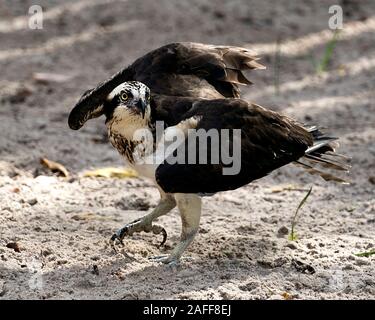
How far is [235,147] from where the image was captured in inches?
188

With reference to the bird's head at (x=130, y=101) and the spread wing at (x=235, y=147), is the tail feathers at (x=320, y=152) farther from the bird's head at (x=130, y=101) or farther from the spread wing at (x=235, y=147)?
the bird's head at (x=130, y=101)

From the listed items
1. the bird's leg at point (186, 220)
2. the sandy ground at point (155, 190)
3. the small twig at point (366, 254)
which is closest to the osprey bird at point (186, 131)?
the bird's leg at point (186, 220)

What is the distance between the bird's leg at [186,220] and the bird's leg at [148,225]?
0.28 m

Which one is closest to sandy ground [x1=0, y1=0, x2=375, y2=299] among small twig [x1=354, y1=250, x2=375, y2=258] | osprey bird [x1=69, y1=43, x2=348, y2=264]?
small twig [x1=354, y1=250, x2=375, y2=258]

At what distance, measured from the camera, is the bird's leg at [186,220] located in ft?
15.9

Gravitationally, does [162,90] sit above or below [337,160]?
above

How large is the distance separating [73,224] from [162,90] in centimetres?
102

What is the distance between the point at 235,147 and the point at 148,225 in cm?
79

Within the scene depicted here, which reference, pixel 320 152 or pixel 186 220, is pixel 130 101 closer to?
pixel 186 220

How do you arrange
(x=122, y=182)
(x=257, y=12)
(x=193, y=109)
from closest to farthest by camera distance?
(x=193, y=109) → (x=122, y=182) → (x=257, y=12)

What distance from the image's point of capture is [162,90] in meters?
5.28
